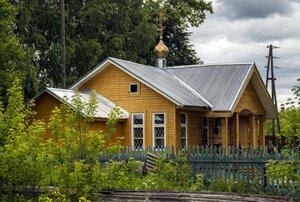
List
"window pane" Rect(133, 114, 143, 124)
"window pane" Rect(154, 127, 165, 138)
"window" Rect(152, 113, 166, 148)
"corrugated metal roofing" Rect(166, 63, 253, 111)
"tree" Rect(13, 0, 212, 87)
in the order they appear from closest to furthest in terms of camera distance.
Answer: "window" Rect(152, 113, 166, 148), "window pane" Rect(154, 127, 165, 138), "window pane" Rect(133, 114, 143, 124), "corrugated metal roofing" Rect(166, 63, 253, 111), "tree" Rect(13, 0, 212, 87)

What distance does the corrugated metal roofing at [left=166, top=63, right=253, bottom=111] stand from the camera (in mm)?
27422

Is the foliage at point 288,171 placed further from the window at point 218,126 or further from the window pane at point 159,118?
the window at point 218,126

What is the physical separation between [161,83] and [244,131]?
8442 mm

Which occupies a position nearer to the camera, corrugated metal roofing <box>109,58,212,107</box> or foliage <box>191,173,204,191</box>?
foliage <box>191,173,204,191</box>

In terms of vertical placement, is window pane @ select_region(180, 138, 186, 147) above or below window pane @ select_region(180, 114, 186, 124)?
below

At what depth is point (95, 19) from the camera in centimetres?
4003

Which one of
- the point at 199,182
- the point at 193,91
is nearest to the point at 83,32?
the point at 193,91

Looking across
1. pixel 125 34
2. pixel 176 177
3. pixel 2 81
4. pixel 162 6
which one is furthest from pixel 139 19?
pixel 176 177

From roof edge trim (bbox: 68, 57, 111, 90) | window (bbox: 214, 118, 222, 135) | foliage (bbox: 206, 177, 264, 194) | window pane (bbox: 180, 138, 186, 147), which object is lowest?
foliage (bbox: 206, 177, 264, 194)

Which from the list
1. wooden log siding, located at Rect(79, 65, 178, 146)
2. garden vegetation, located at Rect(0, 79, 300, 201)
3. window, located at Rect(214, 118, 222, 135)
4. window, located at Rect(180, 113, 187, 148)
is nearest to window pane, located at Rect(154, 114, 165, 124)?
wooden log siding, located at Rect(79, 65, 178, 146)

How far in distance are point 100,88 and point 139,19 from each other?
1707 centimetres

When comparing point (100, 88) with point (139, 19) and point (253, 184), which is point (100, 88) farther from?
point (139, 19)

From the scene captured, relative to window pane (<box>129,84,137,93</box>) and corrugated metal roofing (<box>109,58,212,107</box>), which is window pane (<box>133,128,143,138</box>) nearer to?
window pane (<box>129,84,137,93</box>)

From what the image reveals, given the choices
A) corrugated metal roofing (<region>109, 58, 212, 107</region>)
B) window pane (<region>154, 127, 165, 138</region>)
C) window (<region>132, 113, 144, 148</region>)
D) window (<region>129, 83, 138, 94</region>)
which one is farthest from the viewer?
window (<region>129, 83, 138, 94</region>)
